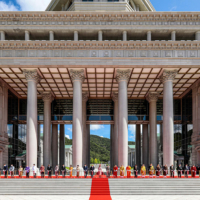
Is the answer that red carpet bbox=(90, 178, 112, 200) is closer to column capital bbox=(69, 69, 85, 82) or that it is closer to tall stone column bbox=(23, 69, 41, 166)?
tall stone column bbox=(23, 69, 41, 166)

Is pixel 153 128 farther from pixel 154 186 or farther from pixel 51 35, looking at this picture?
pixel 51 35

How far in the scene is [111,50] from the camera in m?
31.5

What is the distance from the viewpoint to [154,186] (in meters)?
23.9

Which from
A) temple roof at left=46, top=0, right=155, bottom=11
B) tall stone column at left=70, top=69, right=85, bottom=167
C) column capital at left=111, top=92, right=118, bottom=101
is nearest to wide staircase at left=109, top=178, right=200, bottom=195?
tall stone column at left=70, top=69, right=85, bottom=167

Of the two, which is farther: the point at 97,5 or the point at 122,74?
the point at 97,5

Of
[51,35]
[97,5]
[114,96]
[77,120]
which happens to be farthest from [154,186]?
[97,5]

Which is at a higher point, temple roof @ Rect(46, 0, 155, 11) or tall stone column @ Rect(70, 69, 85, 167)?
temple roof @ Rect(46, 0, 155, 11)

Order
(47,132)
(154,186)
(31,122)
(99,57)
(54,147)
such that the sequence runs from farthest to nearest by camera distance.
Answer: (54,147)
(47,132)
(99,57)
(31,122)
(154,186)

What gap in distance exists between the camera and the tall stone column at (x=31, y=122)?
30095mm

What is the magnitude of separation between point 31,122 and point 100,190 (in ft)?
40.3

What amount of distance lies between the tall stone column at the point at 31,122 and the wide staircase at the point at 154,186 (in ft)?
33.6

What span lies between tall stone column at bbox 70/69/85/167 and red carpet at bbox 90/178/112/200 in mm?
Result: 5203

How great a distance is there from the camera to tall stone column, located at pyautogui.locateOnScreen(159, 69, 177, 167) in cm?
3034

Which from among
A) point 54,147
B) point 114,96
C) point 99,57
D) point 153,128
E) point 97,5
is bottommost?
point 54,147
